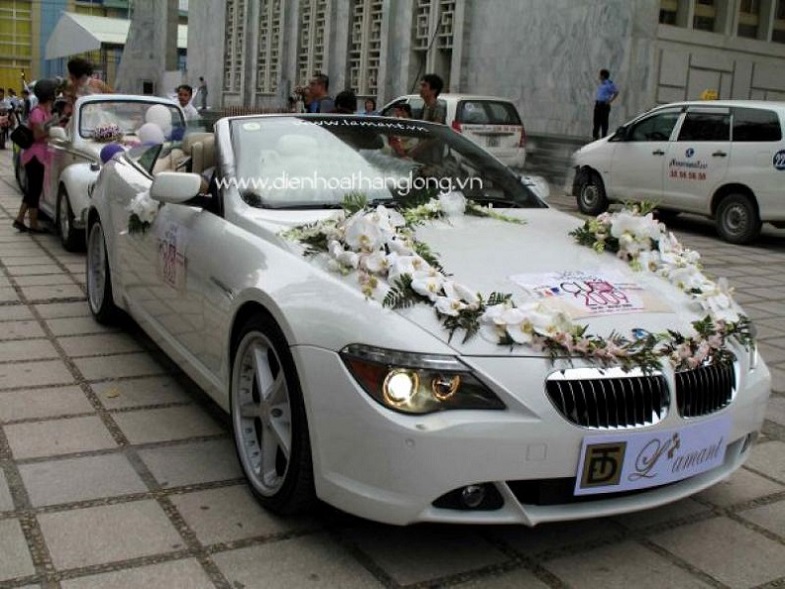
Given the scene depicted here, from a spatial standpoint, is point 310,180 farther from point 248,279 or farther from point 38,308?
point 38,308

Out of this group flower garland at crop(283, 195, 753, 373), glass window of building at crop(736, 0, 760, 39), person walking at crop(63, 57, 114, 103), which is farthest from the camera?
glass window of building at crop(736, 0, 760, 39)

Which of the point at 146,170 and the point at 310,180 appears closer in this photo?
the point at 310,180

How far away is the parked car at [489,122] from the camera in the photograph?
15.2 meters

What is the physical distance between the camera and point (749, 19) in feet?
64.4

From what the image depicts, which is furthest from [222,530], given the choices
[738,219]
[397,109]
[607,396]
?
[738,219]

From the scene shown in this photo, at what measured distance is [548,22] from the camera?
1900 cm

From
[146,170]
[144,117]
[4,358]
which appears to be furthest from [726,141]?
[4,358]

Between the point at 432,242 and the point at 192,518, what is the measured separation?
1.35 meters

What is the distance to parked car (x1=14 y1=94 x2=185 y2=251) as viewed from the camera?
316 inches

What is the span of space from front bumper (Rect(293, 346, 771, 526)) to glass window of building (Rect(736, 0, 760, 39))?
751 inches

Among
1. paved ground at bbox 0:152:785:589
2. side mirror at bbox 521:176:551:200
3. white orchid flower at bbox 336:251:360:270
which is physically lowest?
paved ground at bbox 0:152:785:589

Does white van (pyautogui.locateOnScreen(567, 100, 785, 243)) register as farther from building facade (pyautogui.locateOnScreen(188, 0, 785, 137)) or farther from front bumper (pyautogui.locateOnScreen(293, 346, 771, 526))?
front bumper (pyautogui.locateOnScreen(293, 346, 771, 526))

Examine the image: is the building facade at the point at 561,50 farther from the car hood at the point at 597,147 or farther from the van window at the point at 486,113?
the car hood at the point at 597,147

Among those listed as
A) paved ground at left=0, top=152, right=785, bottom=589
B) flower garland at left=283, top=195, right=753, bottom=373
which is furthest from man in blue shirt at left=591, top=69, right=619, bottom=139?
flower garland at left=283, top=195, right=753, bottom=373
